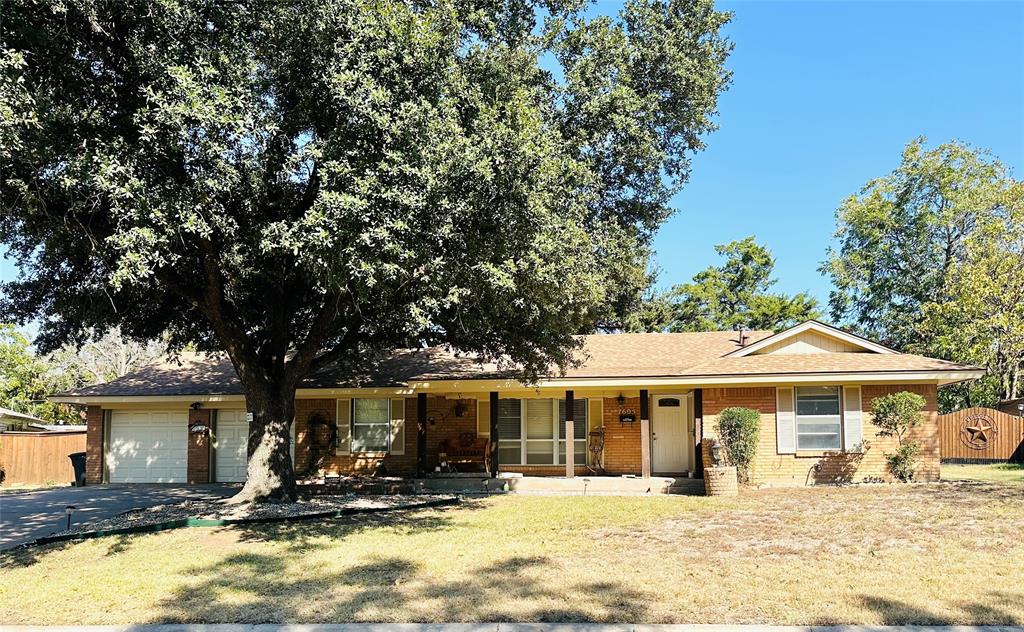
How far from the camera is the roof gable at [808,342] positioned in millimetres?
17859

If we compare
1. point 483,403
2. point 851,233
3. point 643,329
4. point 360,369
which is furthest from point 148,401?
point 851,233

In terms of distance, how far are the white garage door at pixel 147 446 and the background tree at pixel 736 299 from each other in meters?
22.8

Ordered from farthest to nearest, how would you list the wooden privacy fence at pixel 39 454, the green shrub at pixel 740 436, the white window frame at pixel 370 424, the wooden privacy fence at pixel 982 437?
the wooden privacy fence at pixel 982 437 < the wooden privacy fence at pixel 39 454 < the white window frame at pixel 370 424 < the green shrub at pixel 740 436

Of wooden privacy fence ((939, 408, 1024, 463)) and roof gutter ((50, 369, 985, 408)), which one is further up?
roof gutter ((50, 369, 985, 408))

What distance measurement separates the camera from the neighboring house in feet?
55.1

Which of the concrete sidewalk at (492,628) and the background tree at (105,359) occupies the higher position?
the background tree at (105,359)

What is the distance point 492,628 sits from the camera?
666cm

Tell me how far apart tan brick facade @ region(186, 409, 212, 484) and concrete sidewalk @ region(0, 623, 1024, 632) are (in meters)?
13.9

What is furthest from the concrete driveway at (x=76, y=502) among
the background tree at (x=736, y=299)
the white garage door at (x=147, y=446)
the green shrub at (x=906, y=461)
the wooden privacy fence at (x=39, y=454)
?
the background tree at (x=736, y=299)

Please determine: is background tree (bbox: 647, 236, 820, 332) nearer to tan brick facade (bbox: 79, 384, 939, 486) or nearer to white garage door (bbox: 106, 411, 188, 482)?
tan brick facade (bbox: 79, 384, 939, 486)

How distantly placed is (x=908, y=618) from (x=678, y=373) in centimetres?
1079

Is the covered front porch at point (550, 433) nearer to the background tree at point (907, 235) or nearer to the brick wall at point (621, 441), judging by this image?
the brick wall at point (621, 441)

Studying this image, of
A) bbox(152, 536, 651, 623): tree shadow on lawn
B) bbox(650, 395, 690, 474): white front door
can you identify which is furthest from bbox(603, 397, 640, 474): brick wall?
bbox(152, 536, 651, 623): tree shadow on lawn

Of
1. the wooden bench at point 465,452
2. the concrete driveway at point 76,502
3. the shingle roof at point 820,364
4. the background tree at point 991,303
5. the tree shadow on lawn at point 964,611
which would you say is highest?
the background tree at point 991,303
